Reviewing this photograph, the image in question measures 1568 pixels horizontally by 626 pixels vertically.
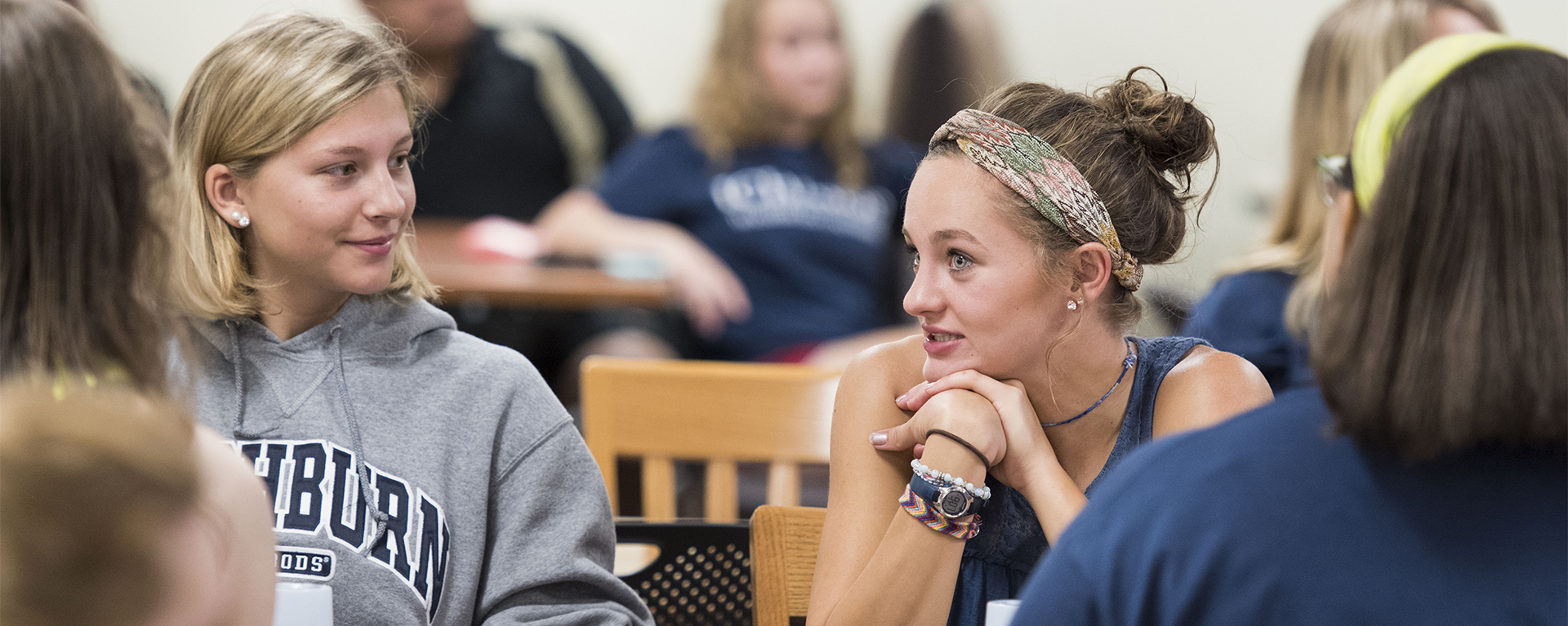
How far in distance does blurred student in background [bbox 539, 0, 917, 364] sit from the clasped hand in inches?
71.8

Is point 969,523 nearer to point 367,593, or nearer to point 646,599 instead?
point 646,599

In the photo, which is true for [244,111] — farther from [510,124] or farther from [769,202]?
[510,124]

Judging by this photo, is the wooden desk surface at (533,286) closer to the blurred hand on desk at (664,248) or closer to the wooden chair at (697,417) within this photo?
the blurred hand on desk at (664,248)

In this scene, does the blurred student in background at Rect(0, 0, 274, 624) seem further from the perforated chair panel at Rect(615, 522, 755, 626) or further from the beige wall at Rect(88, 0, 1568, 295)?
the beige wall at Rect(88, 0, 1568, 295)

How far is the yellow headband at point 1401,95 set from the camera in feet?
2.63

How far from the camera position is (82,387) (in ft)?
2.22

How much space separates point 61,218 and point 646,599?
772 millimetres

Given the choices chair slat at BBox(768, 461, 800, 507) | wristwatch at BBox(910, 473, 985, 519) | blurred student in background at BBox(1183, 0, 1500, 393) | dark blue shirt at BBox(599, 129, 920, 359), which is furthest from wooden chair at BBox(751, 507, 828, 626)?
dark blue shirt at BBox(599, 129, 920, 359)

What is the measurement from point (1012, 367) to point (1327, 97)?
1242mm

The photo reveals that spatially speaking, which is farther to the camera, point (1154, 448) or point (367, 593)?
point (367, 593)

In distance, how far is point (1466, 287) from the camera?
2.40 ft

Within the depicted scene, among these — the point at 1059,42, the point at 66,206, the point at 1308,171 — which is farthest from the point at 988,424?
the point at 1059,42

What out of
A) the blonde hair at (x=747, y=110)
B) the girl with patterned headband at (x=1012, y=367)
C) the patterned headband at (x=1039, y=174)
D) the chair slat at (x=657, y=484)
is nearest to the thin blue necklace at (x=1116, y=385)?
the girl with patterned headband at (x=1012, y=367)

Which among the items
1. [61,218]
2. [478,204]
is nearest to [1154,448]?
[61,218]
